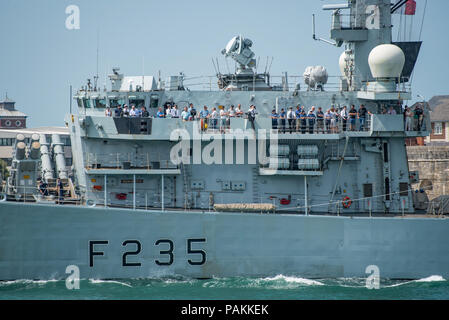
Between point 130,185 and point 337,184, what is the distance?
7053 millimetres

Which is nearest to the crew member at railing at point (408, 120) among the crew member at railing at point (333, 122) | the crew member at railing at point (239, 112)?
the crew member at railing at point (333, 122)

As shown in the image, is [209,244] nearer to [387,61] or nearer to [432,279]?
[432,279]

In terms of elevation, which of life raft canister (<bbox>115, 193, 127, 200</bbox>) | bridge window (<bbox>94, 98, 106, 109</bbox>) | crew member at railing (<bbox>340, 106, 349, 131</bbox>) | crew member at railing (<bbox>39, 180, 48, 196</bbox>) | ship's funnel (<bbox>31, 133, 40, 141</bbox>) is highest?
bridge window (<bbox>94, 98, 106, 109</bbox>)

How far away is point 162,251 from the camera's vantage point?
63.4 ft

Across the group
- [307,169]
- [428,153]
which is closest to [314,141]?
[307,169]

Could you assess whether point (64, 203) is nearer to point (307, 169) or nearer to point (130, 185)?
point (130, 185)

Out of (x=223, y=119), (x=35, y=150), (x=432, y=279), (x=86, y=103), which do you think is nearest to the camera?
(x=432, y=279)

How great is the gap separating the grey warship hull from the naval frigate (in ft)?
0.11

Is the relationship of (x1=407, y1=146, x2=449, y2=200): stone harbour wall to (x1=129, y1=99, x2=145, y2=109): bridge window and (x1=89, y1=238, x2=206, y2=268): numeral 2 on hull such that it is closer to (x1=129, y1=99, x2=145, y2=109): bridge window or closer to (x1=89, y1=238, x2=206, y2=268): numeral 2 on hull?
(x1=89, y1=238, x2=206, y2=268): numeral 2 on hull

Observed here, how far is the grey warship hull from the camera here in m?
18.9

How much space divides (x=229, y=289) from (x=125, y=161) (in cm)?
547

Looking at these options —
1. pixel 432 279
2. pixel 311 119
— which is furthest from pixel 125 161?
pixel 432 279

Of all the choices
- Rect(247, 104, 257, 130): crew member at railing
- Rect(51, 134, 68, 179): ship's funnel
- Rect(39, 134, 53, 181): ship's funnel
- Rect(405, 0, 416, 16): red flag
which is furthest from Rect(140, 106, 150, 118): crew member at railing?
Rect(405, 0, 416, 16): red flag

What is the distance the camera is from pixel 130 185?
67.7ft
